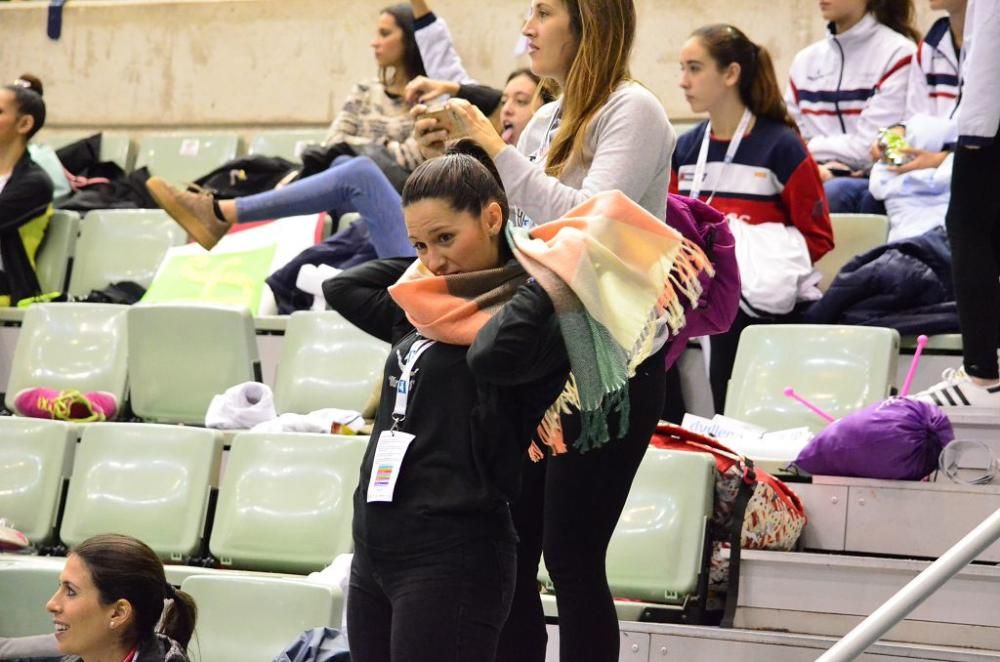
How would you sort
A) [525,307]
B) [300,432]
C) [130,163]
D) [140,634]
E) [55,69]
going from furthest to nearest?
1. [55,69]
2. [130,163]
3. [300,432]
4. [140,634]
5. [525,307]

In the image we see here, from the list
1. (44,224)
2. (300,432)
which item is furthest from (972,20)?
(44,224)

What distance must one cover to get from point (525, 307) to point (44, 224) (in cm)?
449

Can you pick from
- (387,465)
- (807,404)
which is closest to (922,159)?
(807,404)

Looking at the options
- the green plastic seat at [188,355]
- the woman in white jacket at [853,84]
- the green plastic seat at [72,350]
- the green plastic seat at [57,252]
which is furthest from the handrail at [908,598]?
the green plastic seat at [57,252]

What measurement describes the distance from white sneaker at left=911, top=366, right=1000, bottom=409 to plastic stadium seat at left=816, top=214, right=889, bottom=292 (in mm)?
1108

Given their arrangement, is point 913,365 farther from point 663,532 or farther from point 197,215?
point 197,215

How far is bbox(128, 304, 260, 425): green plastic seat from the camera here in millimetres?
4621

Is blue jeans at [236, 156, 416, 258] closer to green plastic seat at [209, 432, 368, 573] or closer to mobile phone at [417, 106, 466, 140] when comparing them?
green plastic seat at [209, 432, 368, 573]

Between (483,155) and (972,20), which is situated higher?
(972,20)

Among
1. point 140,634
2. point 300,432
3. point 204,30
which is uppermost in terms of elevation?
point 204,30

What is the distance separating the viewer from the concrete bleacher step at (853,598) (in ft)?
10.1

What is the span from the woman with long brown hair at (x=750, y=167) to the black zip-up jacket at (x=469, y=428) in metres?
2.43

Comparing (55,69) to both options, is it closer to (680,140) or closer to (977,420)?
(680,140)

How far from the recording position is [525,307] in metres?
1.90
